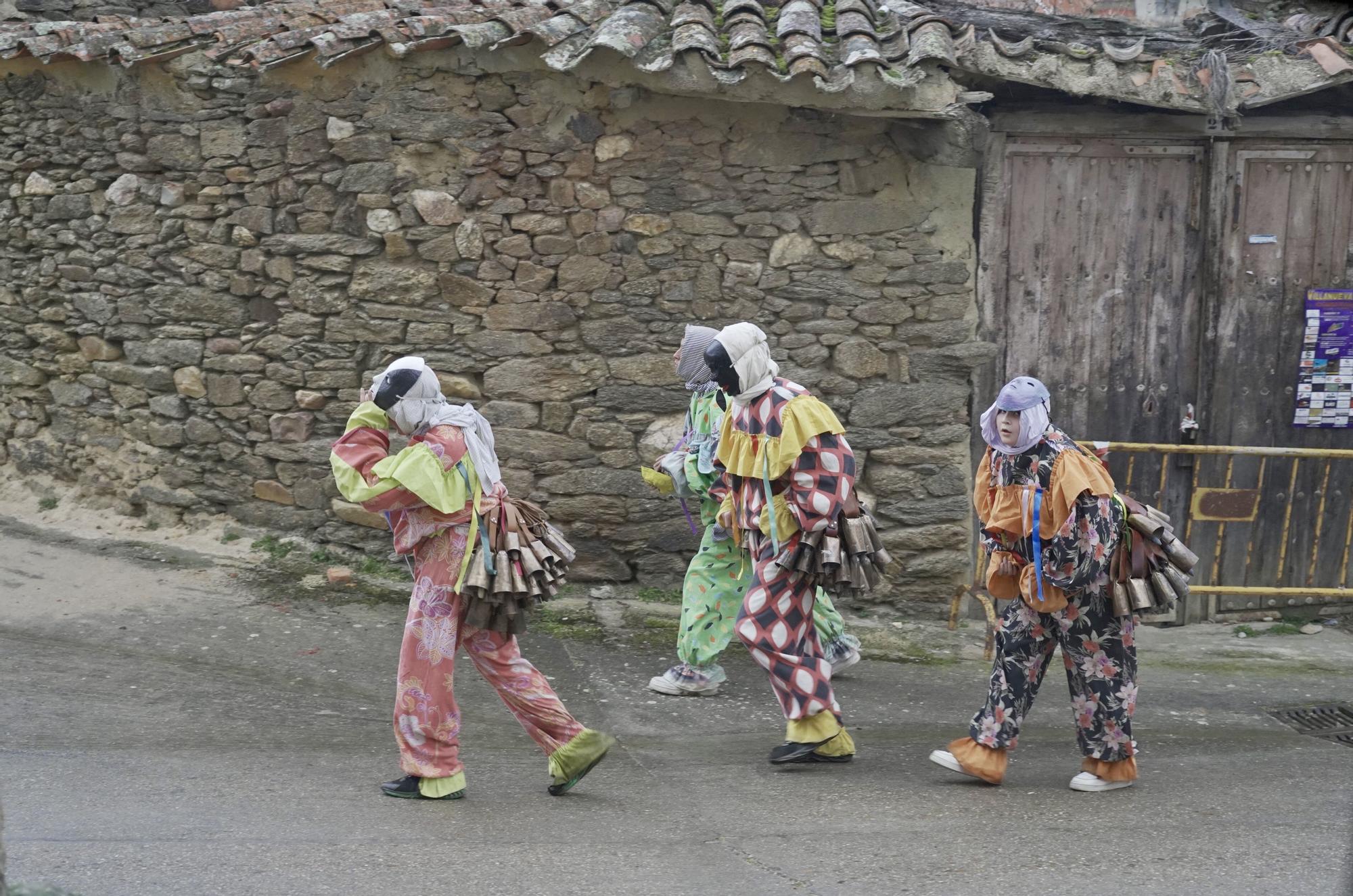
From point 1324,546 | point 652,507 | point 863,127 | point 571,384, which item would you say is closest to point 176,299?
point 571,384

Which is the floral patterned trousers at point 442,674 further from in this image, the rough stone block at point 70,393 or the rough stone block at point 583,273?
the rough stone block at point 70,393

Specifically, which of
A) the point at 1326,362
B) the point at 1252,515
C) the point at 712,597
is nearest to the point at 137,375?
the point at 712,597

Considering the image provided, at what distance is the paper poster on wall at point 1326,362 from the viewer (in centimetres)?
676

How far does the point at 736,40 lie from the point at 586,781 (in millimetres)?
3373

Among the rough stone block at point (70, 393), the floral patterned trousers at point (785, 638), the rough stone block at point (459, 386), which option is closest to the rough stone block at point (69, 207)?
the rough stone block at point (70, 393)

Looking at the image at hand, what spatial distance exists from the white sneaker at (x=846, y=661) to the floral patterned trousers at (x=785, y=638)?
3.29 feet

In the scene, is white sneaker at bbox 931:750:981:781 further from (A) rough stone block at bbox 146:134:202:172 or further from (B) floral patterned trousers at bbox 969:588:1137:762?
(A) rough stone block at bbox 146:134:202:172

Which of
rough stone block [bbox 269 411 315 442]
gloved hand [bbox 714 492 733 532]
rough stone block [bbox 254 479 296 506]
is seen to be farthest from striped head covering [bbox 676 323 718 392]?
rough stone block [bbox 254 479 296 506]

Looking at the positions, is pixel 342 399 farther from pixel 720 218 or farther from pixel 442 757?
pixel 442 757

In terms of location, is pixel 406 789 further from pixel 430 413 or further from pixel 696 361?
pixel 696 361

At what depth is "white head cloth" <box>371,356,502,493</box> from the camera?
445 centimetres

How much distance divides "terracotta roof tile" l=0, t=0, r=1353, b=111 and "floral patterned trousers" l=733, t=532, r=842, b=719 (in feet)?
7.63

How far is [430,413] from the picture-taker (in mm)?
4492

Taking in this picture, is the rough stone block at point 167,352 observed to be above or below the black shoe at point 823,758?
above
